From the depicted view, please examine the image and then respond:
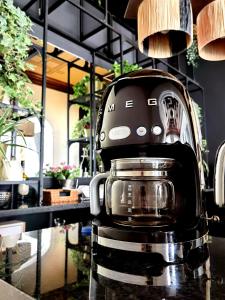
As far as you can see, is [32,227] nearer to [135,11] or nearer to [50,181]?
[50,181]

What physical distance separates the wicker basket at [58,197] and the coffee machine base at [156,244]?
1.22 metres

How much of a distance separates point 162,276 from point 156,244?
7 cm

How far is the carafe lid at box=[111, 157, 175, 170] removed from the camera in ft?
1.87

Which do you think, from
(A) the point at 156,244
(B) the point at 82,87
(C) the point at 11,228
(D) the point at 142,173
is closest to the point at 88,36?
(B) the point at 82,87

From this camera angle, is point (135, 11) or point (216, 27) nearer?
point (216, 27)

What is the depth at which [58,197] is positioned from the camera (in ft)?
Answer: 5.71

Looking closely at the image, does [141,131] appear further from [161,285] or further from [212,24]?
[212,24]

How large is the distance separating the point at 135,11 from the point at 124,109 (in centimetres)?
75

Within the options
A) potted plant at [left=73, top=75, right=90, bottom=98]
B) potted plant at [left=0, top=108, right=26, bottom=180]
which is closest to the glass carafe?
potted plant at [left=0, top=108, right=26, bottom=180]

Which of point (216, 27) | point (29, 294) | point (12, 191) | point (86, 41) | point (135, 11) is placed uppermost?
point (86, 41)

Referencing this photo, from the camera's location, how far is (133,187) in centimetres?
58

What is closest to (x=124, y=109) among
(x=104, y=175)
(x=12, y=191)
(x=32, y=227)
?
(x=104, y=175)

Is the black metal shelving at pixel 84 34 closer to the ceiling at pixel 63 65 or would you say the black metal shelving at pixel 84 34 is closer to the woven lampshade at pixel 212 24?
the ceiling at pixel 63 65

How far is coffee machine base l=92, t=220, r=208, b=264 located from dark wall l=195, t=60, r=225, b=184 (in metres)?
3.25
